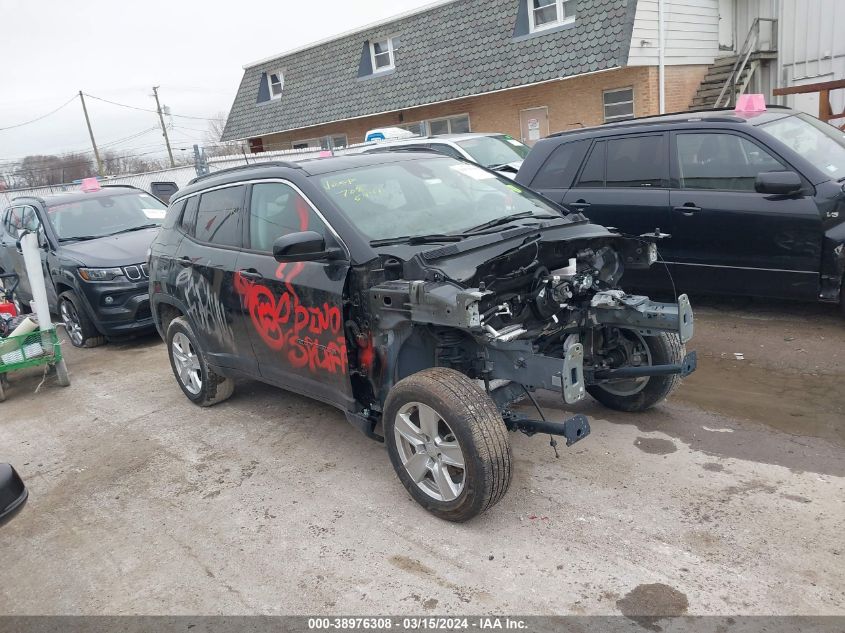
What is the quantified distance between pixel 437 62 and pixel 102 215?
12622 millimetres

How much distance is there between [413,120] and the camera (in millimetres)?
21078

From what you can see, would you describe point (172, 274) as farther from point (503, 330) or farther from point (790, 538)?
point (790, 538)

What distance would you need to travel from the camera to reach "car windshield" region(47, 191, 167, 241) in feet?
29.6

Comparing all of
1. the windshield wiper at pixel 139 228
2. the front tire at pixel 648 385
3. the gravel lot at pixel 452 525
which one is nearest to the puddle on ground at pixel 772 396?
the gravel lot at pixel 452 525

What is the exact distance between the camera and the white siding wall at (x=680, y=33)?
1517 centimetres

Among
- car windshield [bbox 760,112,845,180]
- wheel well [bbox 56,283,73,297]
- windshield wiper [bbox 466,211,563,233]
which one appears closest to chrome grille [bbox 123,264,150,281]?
wheel well [bbox 56,283,73,297]

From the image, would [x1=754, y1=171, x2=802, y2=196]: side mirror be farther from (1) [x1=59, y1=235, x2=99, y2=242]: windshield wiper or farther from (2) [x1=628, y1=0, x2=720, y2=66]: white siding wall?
(2) [x1=628, y1=0, x2=720, y2=66]: white siding wall

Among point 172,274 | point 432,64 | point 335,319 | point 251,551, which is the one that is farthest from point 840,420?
→ point 432,64

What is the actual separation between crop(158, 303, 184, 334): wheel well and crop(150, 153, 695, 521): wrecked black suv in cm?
95

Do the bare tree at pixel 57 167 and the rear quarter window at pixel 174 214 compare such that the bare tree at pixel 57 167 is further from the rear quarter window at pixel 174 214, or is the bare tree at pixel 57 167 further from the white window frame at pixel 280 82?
the rear quarter window at pixel 174 214

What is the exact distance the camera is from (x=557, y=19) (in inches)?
669

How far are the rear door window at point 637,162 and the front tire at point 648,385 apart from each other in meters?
2.71

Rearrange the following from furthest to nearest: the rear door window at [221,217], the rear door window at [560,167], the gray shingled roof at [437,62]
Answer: the gray shingled roof at [437,62], the rear door window at [560,167], the rear door window at [221,217]

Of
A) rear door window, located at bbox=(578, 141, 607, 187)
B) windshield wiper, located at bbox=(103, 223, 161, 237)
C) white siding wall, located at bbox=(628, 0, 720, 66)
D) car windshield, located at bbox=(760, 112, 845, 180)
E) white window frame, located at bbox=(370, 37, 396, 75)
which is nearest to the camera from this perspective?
car windshield, located at bbox=(760, 112, 845, 180)
